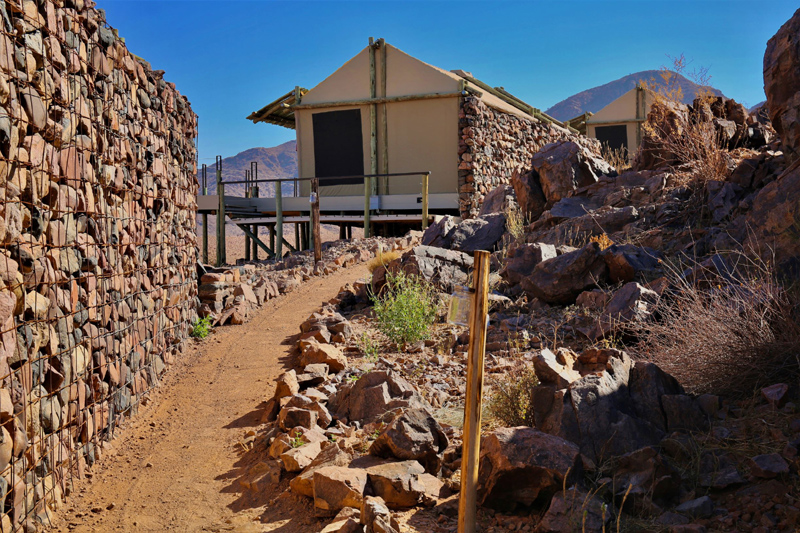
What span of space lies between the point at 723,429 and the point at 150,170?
5.27 meters

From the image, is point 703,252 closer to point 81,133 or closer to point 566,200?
point 566,200

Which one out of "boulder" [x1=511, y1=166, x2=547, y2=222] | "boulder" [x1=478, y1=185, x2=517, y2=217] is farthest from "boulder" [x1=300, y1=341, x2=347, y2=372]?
"boulder" [x1=478, y1=185, x2=517, y2=217]

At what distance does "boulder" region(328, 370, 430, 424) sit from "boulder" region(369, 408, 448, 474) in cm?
60

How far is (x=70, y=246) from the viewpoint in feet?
13.3

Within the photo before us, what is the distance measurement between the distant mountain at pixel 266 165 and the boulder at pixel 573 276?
87.1m

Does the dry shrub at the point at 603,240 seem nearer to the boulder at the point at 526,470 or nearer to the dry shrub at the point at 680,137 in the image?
the dry shrub at the point at 680,137

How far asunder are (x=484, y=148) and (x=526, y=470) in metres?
15.4

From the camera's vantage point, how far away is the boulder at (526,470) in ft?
10.4

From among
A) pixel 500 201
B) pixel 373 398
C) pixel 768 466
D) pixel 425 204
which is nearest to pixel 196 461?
pixel 373 398


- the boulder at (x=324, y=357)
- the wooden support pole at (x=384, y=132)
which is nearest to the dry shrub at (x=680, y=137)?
the boulder at (x=324, y=357)

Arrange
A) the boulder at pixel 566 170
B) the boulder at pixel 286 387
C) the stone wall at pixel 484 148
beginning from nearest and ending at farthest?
the boulder at pixel 286 387 < the boulder at pixel 566 170 < the stone wall at pixel 484 148

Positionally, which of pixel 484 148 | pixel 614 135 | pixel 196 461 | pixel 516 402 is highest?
pixel 614 135

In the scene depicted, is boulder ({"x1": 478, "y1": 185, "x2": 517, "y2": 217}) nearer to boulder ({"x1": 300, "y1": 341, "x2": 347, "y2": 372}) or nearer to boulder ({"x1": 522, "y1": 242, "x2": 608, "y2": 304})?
boulder ({"x1": 522, "y1": 242, "x2": 608, "y2": 304})

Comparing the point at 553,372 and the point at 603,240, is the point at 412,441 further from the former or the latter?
the point at 603,240
